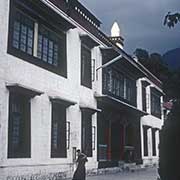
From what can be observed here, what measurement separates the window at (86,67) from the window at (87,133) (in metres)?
1.57

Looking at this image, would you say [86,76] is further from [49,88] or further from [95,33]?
[49,88]

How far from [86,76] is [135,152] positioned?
11.5 m

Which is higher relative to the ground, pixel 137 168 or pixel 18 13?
pixel 18 13

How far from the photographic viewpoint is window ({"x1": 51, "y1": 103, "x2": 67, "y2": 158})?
1888 cm

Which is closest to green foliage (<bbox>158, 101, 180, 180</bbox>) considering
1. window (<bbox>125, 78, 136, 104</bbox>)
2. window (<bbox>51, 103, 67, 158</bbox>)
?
window (<bbox>51, 103, 67, 158</bbox>)

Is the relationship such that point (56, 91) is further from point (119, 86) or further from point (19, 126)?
point (119, 86)

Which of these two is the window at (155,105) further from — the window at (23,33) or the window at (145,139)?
the window at (23,33)

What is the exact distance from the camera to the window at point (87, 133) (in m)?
22.2

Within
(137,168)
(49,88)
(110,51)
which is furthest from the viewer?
(137,168)

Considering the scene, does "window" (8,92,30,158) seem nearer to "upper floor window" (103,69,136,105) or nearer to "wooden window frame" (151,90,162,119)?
"upper floor window" (103,69,136,105)

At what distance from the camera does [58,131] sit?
63.9 ft

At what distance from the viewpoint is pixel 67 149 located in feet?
65.9

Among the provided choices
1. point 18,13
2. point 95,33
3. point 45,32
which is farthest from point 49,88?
point 95,33

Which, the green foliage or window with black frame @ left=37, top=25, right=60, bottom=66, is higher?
window with black frame @ left=37, top=25, right=60, bottom=66
